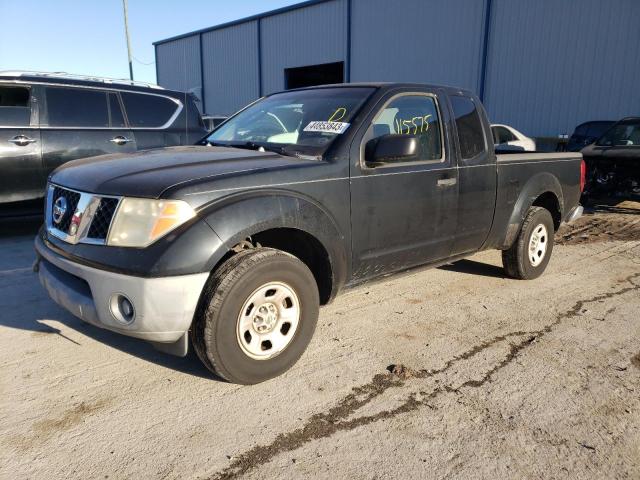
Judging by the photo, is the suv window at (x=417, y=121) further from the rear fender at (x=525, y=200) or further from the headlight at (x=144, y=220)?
the headlight at (x=144, y=220)

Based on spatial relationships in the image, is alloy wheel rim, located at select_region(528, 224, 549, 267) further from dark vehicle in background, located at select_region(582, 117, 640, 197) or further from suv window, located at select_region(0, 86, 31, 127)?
suv window, located at select_region(0, 86, 31, 127)

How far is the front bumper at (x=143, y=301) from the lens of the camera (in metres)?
2.42

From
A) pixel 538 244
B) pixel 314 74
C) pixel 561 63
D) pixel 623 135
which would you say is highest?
pixel 314 74

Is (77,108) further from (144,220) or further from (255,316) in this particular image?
(255,316)

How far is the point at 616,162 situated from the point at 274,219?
824cm

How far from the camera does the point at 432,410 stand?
2662 millimetres

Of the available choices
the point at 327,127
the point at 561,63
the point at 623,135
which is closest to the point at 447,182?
the point at 327,127

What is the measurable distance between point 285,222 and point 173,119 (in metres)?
4.72

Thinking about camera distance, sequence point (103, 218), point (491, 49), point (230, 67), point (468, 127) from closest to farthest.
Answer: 1. point (103, 218)
2. point (468, 127)
3. point (491, 49)
4. point (230, 67)

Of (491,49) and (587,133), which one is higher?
(491,49)

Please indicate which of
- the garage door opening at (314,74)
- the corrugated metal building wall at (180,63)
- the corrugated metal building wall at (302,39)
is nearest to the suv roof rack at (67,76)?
the corrugated metal building wall at (302,39)

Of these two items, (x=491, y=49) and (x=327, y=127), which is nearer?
(x=327, y=127)

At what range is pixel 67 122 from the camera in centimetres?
607

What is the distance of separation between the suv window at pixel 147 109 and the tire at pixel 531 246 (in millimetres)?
4741
